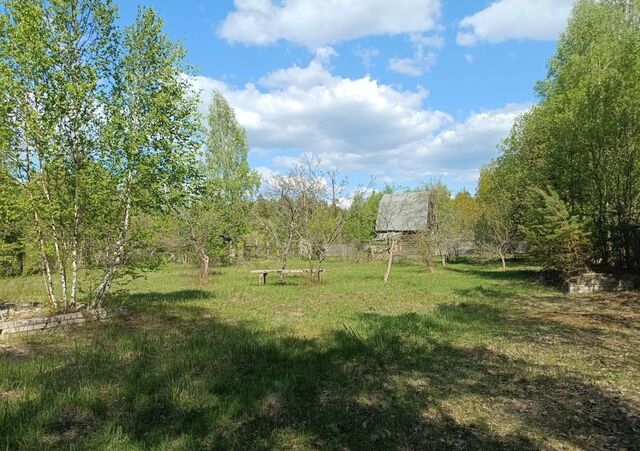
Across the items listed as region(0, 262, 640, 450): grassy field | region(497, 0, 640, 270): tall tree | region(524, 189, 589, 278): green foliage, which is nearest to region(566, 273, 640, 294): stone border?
region(524, 189, 589, 278): green foliage

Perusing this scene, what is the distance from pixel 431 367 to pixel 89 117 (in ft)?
→ 30.2

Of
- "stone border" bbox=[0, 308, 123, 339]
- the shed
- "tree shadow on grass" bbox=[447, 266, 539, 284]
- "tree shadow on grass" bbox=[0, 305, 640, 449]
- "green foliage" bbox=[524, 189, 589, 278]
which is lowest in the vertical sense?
"tree shadow on grass" bbox=[447, 266, 539, 284]

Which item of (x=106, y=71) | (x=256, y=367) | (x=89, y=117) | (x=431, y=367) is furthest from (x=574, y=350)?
(x=106, y=71)

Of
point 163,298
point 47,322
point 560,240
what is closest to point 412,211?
point 560,240

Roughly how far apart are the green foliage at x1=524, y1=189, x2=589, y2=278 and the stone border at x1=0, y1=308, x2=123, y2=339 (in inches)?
603

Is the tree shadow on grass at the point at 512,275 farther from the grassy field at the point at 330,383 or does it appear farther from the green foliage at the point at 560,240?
the grassy field at the point at 330,383

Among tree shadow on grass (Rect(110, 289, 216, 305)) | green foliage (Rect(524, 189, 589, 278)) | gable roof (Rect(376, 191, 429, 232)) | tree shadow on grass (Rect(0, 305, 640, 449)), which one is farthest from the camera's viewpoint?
gable roof (Rect(376, 191, 429, 232))

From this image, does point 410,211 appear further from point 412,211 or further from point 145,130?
→ point 145,130

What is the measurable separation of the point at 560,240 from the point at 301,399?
14.0 m

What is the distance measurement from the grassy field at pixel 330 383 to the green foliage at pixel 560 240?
217 inches

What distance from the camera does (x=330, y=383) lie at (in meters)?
5.68

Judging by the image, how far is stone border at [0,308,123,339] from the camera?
27.3 ft

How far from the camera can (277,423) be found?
14.7ft

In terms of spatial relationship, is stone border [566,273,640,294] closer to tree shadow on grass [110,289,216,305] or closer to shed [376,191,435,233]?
tree shadow on grass [110,289,216,305]
